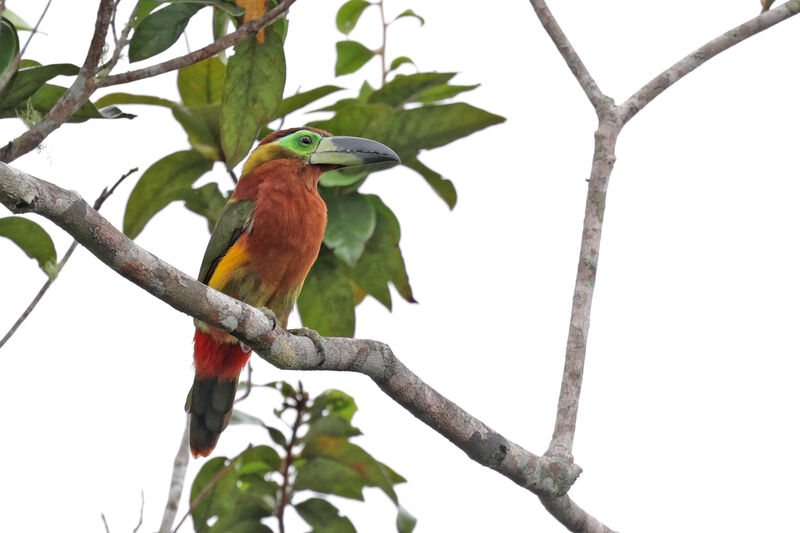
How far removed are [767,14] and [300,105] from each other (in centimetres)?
154

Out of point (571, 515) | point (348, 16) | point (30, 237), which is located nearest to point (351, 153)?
point (348, 16)

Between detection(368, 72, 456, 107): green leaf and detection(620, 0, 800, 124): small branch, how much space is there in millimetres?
591

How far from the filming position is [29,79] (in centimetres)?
247

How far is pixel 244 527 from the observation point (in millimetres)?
3018

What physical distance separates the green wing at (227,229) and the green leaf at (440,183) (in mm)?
584

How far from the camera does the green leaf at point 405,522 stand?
2943mm

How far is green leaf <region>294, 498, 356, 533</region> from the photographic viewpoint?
3.05m

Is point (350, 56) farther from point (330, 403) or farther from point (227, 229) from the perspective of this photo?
point (330, 403)

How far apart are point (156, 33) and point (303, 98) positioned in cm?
Answer: 80

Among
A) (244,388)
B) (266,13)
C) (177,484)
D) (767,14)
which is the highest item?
(767,14)

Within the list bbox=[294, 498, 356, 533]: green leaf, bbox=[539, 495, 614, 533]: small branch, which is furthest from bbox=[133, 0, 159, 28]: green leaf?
bbox=[539, 495, 614, 533]: small branch

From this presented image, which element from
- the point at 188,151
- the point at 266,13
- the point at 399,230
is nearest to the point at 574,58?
the point at 399,230

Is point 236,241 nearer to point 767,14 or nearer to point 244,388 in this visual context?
point 244,388

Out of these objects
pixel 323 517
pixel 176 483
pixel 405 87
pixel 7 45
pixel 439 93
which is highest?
pixel 439 93
